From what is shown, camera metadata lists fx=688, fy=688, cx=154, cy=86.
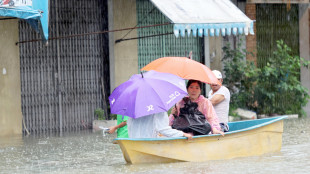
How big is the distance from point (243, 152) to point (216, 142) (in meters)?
0.72

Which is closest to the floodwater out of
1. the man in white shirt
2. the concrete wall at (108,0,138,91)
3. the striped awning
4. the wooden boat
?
the wooden boat

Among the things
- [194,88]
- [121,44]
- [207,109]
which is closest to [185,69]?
[194,88]

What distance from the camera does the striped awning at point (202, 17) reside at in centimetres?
1542

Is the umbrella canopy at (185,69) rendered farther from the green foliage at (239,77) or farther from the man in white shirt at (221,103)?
the green foliage at (239,77)

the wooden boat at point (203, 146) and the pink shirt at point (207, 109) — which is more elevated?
the pink shirt at point (207, 109)

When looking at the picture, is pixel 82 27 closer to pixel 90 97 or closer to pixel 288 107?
pixel 90 97

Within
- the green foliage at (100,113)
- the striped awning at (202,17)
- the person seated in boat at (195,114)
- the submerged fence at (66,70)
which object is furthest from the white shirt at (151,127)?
the green foliage at (100,113)

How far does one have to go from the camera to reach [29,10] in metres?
13.0

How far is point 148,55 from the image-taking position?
18.8 metres

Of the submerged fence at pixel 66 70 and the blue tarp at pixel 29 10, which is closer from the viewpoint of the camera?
the blue tarp at pixel 29 10

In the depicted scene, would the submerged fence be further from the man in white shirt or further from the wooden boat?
the wooden boat

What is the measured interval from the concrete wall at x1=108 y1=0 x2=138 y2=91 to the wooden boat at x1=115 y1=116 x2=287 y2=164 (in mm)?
7547

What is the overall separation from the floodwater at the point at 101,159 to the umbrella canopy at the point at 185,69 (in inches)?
50.5

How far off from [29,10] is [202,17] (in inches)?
181
